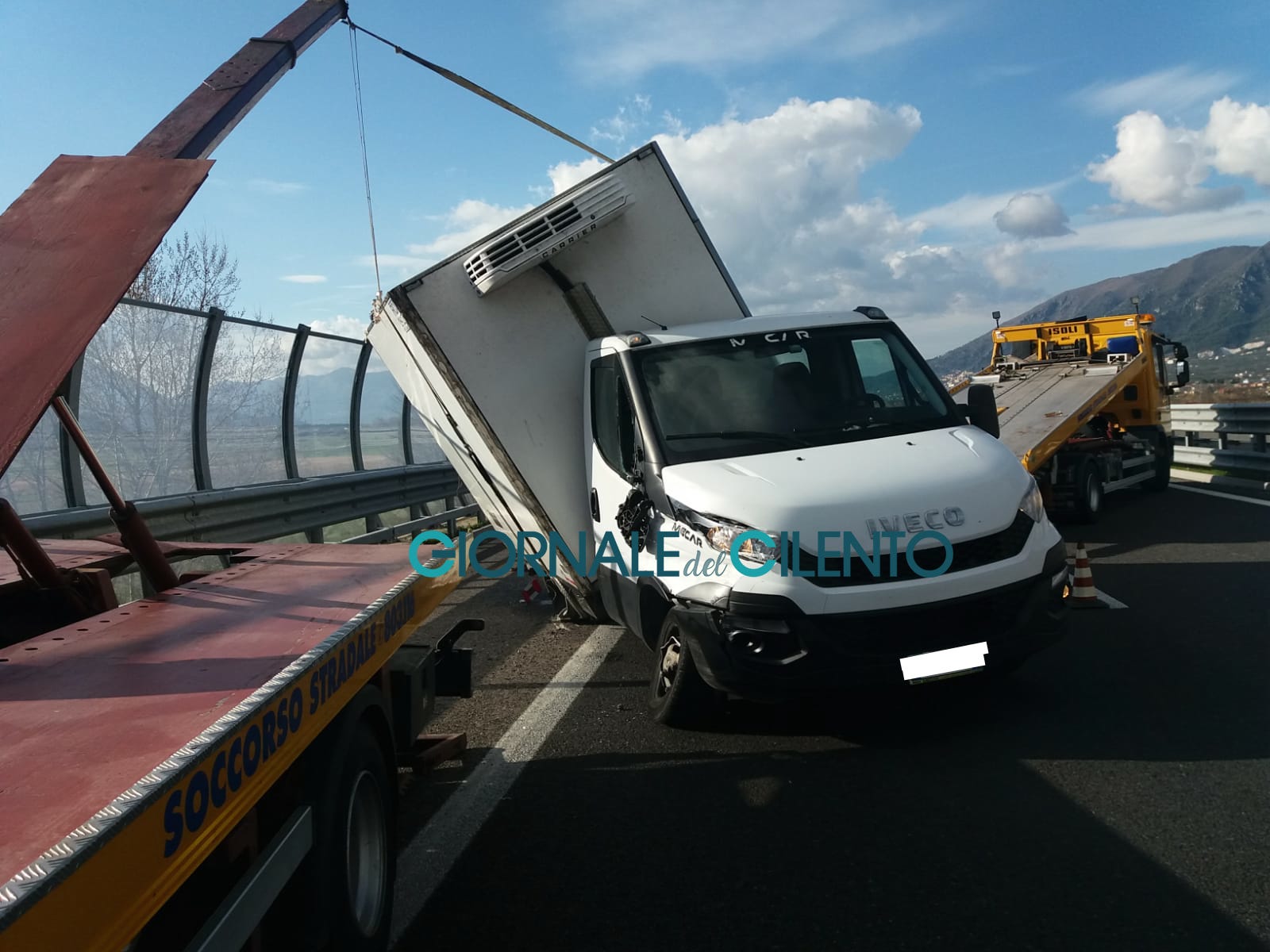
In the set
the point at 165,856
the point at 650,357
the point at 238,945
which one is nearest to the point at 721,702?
the point at 650,357

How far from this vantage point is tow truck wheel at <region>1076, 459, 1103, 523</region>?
12055 mm

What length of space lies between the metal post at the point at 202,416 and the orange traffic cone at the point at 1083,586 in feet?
22.8

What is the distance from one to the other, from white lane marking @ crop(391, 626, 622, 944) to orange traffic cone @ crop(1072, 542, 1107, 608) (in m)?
3.48

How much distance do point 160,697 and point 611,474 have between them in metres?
3.79

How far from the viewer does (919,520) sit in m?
4.65

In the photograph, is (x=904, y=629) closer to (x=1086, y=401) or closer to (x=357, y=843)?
(x=357, y=843)

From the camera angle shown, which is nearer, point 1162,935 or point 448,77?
point 1162,935

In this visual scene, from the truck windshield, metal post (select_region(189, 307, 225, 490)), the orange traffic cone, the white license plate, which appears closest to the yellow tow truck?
the orange traffic cone

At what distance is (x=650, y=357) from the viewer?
6.04m

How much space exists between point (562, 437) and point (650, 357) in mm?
1023

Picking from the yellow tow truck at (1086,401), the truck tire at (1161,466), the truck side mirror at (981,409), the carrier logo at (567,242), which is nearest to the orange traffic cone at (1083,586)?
the truck side mirror at (981,409)

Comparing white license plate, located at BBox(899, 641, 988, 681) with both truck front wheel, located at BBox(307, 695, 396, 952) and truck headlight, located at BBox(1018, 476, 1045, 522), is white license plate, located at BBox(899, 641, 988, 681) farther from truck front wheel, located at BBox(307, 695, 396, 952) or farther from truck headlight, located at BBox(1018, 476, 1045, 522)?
truck front wheel, located at BBox(307, 695, 396, 952)

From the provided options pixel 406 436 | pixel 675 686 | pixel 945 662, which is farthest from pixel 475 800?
pixel 406 436

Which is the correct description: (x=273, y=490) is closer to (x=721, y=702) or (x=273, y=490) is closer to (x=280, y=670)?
(x=721, y=702)
